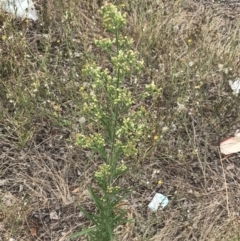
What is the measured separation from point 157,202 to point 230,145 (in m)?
0.62

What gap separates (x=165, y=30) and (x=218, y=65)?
47 centimetres

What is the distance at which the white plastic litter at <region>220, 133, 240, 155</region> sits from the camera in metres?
3.08

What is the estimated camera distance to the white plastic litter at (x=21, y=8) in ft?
11.7

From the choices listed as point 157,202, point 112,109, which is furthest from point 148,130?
point 112,109

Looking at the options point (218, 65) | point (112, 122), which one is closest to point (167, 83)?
point (218, 65)

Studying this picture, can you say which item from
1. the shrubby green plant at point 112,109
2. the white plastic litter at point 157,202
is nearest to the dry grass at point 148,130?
the white plastic litter at point 157,202

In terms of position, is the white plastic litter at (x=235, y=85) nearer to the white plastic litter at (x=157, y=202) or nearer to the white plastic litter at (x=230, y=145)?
the white plastic litter at (x=230, y=145)

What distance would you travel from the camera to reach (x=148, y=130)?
3.01 m

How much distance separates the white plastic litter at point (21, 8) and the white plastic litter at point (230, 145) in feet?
5.36

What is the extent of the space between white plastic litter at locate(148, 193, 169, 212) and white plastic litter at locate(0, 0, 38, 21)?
1614 mm

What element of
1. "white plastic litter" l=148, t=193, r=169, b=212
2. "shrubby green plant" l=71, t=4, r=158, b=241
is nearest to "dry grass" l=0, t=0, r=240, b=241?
"white plastic litter" l=148, t=193, r=169, b=212

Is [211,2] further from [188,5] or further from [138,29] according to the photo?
[138,29]

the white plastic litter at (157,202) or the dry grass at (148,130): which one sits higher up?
the dry grass at (148,130)

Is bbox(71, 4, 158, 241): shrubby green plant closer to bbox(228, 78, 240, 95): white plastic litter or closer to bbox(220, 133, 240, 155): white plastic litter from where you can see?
bbox(220, 133, 240, 155): white plastic litter
